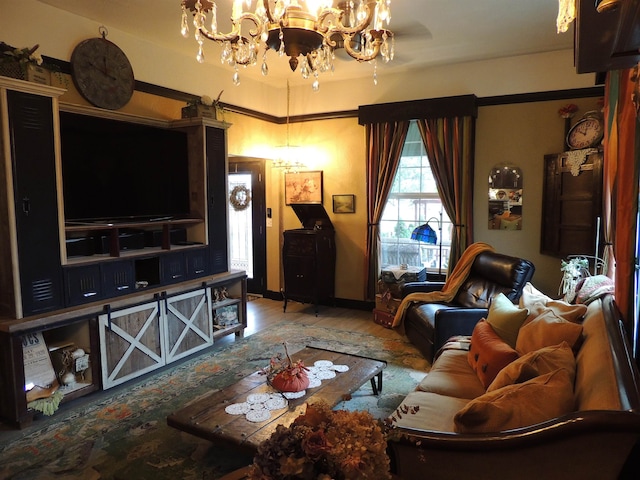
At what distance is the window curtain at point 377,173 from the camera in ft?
17.8

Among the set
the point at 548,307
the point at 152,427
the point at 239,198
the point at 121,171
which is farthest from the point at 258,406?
the point at 239,198

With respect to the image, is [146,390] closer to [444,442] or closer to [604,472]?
[444,442]

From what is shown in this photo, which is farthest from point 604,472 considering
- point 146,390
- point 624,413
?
point 146,390

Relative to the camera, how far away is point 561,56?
4.62 meters

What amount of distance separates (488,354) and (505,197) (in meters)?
2.93

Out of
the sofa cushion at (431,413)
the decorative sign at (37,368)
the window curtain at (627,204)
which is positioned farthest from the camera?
the decorative sign at (37,368)

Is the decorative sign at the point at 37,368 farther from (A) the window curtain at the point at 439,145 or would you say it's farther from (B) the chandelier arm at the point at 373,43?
(A) the window curtain at the point at 439,145

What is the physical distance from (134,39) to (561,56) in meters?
Answer: 4.26

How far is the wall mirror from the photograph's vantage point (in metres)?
4.91

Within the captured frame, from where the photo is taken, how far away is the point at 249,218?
667 centimetres

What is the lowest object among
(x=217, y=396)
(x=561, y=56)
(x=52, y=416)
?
(x=52, y=416)

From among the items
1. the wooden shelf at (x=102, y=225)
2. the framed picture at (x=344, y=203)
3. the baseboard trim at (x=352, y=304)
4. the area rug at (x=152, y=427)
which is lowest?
the area rug at (x=152, y=427)

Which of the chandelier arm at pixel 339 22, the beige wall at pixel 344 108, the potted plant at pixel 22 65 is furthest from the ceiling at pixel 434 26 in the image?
the chandelier arm at pixel 339 22

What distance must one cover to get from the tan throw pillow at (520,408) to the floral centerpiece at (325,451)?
614 mm
